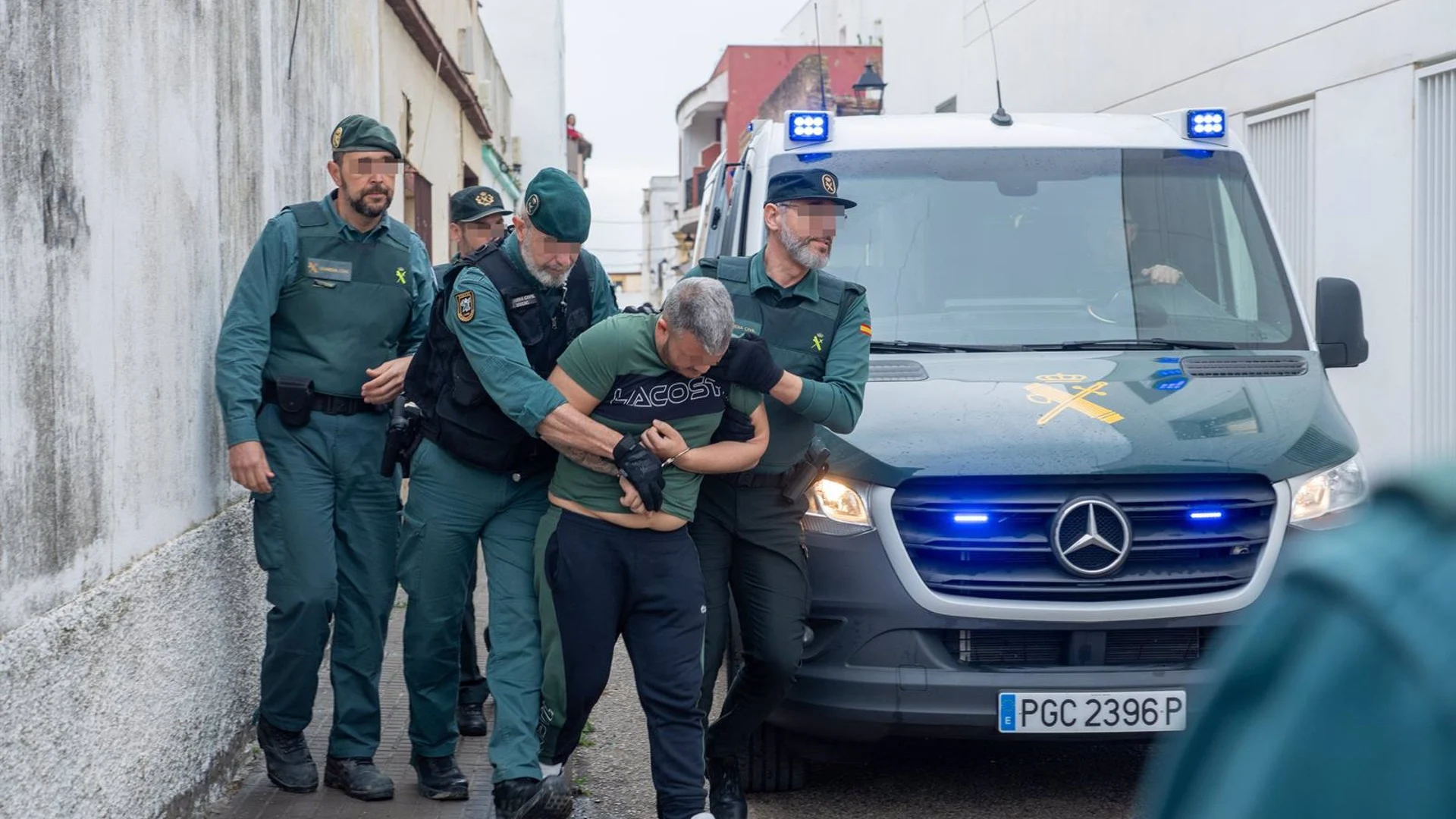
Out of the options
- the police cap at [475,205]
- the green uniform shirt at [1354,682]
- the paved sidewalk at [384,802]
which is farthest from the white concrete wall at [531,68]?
the green uniform shirt at [1354,682]

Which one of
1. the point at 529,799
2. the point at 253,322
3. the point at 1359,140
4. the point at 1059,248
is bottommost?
the point at 529,799

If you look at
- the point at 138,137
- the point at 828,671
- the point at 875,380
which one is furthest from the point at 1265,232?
the point at 138,137

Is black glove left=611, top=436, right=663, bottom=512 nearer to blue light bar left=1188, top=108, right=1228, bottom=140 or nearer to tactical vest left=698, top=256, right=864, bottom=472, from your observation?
tactical vest left=698, top=256, right=864, bottom=472

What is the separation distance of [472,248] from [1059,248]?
2.52 metres

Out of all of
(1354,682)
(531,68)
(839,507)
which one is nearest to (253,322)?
(839,507)

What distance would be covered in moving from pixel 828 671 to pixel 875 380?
1039mm

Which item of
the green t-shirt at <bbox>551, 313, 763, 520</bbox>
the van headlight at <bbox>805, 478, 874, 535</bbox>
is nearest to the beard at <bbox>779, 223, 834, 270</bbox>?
the green t-shirt at <bbox>551, 313, 763, 520</bbox>

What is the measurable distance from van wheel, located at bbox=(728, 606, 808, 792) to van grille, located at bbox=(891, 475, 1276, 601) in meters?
0.81

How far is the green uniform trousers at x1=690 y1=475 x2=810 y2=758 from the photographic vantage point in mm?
4527

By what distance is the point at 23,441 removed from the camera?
127 inches

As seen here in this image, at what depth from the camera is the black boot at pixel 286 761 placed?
16.0 ft

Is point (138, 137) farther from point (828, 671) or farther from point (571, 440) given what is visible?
point (828, 671)

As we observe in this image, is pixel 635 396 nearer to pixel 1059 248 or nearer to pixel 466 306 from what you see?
pixel 466 306

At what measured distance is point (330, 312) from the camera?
4.87 m
